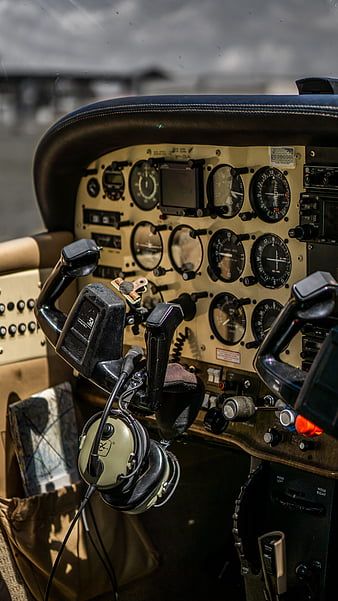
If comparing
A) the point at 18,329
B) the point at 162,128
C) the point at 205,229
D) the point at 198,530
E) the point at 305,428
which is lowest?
the point at 198,530

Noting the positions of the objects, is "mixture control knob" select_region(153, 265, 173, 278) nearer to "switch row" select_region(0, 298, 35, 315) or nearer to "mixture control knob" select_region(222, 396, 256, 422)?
"switch row" select_region(0, 298, 35, 315)

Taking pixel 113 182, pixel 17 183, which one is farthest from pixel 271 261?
A: pixel 17 183

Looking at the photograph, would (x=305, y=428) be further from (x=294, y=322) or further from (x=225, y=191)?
(x=225, y=191)

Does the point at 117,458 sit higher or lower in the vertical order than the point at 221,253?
lower

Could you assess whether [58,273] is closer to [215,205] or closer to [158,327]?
[158,327]

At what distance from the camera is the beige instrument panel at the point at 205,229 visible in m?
3.05

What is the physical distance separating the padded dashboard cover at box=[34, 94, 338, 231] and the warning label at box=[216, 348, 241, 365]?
0.75 meters

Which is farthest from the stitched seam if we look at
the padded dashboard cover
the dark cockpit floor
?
the dark cockpit floor

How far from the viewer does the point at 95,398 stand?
149 inches

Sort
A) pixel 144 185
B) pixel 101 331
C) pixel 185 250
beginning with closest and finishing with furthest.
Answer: pixel 101 331 → pixel 185 250 → pixel 144 185

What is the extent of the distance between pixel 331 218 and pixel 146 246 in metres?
0.95

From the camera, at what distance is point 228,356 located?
3307mm

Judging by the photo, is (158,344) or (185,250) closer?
(158,344)

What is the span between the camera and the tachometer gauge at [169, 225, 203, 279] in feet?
11.1
